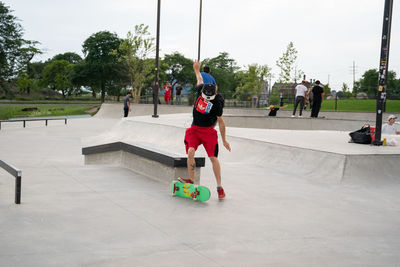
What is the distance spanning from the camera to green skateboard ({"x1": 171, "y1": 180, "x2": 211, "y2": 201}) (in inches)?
218

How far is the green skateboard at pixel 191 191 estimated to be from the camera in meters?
5.53

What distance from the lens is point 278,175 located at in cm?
803

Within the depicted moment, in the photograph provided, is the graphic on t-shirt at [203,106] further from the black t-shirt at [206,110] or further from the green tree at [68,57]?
the green tree at [68,57]

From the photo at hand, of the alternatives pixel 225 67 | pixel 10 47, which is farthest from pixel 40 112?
pixel 225 67

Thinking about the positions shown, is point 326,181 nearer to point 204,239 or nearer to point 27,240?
point 204,239

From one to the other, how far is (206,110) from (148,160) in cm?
235

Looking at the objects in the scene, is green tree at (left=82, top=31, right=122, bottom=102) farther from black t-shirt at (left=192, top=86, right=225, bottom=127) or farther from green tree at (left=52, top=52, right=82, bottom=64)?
black t-shirt at (left=192, top=86, right=225, bottom=127)

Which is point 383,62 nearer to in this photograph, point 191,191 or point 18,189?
point 191,191

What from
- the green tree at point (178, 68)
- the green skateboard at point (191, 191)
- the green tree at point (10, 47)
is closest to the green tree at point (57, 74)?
the green tree at point (178, 68)

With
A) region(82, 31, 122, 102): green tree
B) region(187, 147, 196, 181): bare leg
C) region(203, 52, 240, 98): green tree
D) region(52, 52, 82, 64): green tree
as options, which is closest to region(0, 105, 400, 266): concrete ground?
region(187, 147, 196, 181): bare leg

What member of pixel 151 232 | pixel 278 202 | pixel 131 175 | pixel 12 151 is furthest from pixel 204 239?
pixel 12 151

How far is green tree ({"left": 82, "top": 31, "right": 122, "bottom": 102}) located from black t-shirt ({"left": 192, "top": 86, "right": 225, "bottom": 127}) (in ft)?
217

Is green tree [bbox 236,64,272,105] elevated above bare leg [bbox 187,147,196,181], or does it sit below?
above

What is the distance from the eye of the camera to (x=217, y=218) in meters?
4.88
